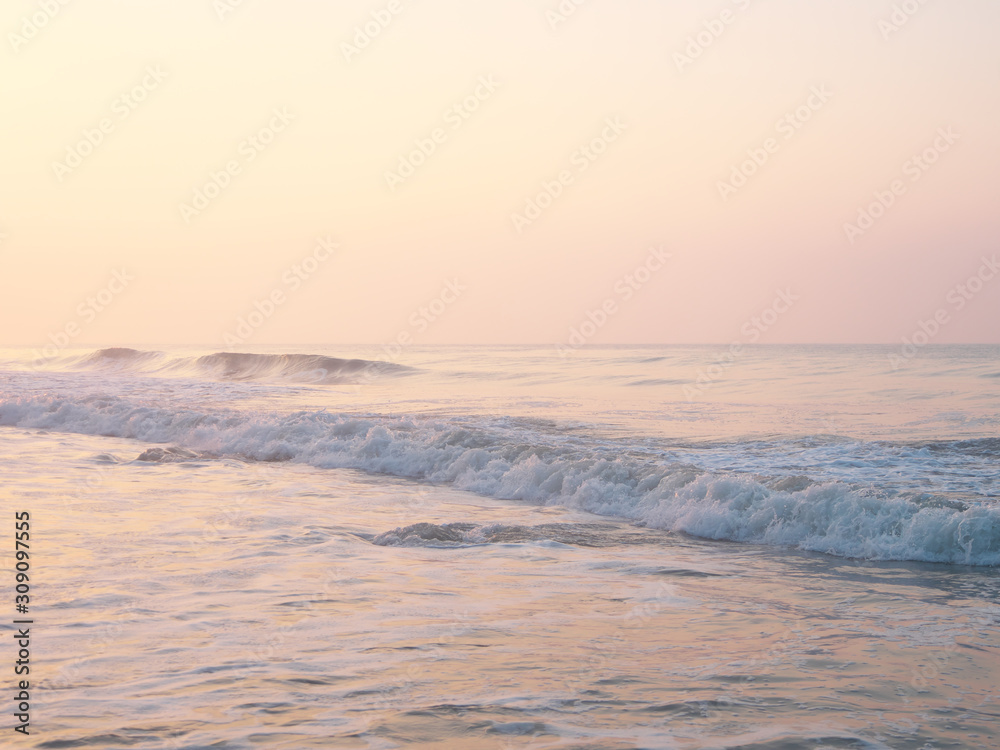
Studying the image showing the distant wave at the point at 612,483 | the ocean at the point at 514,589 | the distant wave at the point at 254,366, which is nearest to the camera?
the ocean at the point at 514,589

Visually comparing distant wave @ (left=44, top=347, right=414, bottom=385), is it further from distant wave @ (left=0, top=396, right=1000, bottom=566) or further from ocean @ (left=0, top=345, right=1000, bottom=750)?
ocean @ (left=0, top=345, right=1000, bottom=750)

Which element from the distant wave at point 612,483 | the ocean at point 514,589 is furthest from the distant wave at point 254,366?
the ocean at point 514,589

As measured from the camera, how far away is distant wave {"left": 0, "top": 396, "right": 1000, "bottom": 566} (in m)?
9.09

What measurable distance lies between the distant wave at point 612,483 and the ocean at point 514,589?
47mm

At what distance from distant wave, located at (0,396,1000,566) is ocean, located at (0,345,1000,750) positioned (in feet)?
0.15

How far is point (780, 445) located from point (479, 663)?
12422 mm

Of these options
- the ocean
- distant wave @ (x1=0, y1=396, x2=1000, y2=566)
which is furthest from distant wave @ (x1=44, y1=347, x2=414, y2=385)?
the ocean

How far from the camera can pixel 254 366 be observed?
59719 millimetres

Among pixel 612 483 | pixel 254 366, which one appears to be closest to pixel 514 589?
pixel 612 483

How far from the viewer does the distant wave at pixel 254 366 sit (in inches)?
2039

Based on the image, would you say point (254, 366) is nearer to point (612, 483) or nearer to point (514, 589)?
point (612, 483)

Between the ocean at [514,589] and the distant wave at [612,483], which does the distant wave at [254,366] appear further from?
the ocean at [514,589]

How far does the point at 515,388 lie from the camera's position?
34094 mm

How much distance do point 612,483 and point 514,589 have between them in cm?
550
